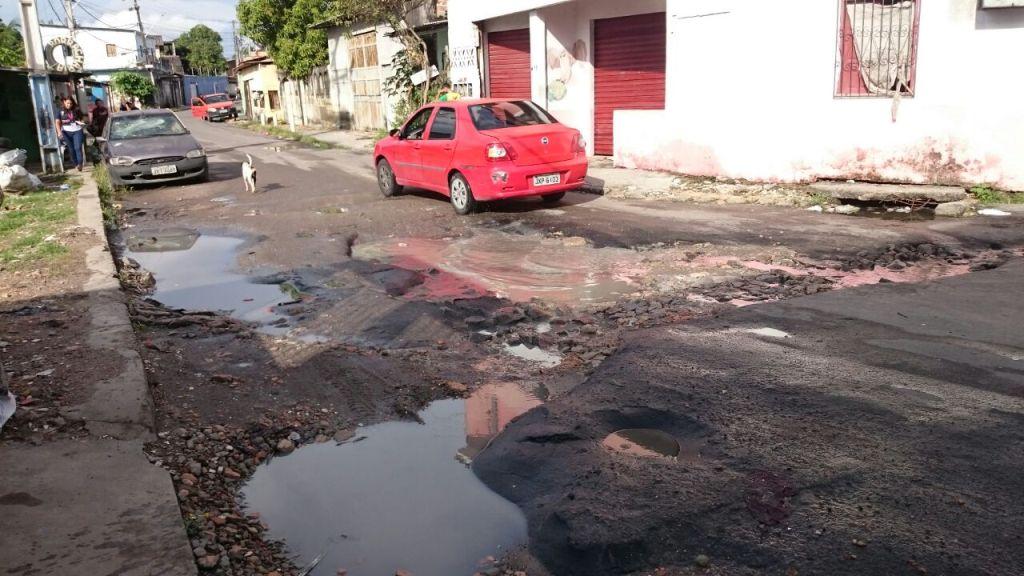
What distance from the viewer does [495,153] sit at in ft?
35.4

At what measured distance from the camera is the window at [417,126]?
1261cm

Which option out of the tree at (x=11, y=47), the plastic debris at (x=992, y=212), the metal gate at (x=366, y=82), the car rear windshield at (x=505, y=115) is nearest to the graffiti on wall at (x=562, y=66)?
the car rear windshield at (x=505, y=115)

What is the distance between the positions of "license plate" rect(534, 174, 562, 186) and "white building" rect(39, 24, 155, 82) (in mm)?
73789

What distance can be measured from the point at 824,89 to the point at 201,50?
107m

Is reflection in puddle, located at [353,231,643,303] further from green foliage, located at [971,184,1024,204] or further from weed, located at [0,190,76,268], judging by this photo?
green foliage, located at [971,184,1024,204]

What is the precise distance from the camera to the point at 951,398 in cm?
437

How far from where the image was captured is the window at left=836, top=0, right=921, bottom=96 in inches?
431

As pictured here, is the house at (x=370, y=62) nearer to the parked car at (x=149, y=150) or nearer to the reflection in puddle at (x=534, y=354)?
the parked car at (x=149, y=150)

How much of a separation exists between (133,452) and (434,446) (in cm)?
154

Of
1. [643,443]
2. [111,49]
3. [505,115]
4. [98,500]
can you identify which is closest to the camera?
[98,500]

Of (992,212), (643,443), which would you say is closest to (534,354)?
(643,443)

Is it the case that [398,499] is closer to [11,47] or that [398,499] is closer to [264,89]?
[264,89]

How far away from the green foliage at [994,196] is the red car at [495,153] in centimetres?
498

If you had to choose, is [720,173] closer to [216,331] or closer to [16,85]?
[216,331]
